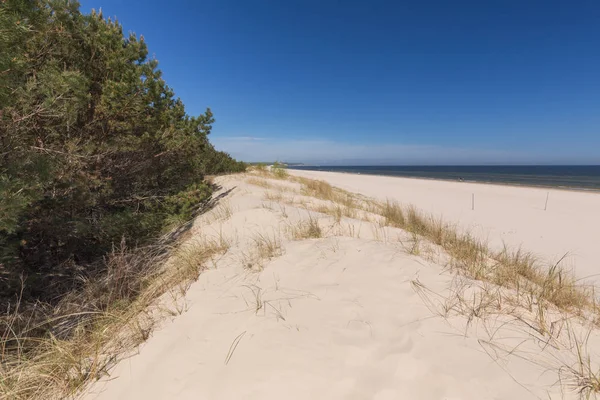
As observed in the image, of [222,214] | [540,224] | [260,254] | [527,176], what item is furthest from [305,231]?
[527,176]

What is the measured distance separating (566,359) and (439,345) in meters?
0.80

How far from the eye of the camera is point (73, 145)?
3693mm

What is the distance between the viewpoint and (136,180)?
6.10 meters

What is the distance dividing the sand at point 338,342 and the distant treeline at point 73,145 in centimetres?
182

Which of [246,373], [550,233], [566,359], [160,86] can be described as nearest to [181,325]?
[246,373]

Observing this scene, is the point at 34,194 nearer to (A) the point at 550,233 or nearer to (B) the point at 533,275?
(B) the point at 533,275

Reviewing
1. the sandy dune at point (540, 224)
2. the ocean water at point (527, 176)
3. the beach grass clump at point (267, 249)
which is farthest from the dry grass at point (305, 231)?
the ocean water at point (527, 176)

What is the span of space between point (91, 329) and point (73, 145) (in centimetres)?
280

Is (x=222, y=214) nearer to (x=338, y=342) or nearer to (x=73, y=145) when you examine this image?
(x=73, y=145)

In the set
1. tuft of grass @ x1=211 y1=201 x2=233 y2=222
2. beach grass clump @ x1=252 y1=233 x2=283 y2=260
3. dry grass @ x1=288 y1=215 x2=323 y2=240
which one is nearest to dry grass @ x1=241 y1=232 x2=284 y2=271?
beach grass clump @ x1=252 y1=233 x2=283 y2=260

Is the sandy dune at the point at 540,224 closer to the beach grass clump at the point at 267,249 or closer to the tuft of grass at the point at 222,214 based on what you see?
the beach grass clump at the point at 267,249

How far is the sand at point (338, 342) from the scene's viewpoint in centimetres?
154

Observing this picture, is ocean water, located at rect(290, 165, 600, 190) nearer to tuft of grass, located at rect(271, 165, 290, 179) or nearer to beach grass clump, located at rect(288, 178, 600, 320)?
tuft of grass, located at rect(271, 165, 290, 179)

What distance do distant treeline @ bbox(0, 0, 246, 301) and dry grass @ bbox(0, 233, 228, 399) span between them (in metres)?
0.78
